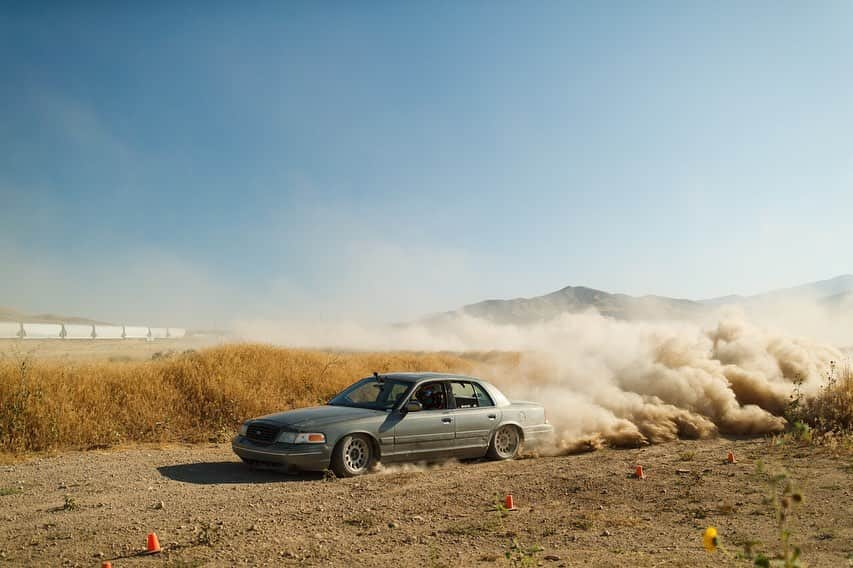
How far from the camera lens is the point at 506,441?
40.8ft

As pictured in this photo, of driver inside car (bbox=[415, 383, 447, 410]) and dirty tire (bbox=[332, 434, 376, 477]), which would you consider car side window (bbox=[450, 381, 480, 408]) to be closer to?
driver inside car (bbox=[415, 383, 447, 410])

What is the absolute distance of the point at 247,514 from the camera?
7.63 m

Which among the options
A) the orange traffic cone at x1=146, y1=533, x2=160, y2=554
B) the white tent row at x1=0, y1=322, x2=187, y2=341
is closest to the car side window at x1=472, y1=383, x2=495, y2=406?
the orange traffic cone at x1=146, y1=533, x2=160, y2=554

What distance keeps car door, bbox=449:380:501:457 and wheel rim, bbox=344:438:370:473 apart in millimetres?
1800

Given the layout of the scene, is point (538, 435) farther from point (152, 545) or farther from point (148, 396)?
point (148, 396)

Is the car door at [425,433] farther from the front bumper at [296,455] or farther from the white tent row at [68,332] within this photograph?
the white tent row at [68,332]

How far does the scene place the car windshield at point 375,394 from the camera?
11.3 m

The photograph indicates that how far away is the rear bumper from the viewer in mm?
12656

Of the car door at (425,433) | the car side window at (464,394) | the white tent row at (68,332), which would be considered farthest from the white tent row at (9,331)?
the car door at (425,433)

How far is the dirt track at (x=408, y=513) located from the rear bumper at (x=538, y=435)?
3.56ft

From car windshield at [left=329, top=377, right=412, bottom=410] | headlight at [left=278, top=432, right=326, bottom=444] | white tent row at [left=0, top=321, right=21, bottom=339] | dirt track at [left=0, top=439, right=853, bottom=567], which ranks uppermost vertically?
white tent row at [left=0, top=321, right=21, bottom=339]

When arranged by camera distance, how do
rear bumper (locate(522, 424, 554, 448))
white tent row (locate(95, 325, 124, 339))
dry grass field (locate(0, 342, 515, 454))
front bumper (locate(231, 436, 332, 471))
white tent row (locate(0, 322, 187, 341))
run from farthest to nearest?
white tent row (locate(95, 325, 124, 339)), white tent row (locate(0, 322, 187, 341)), dry grass field (locate(0, 342, 515, 454)), rear bumper (locate(522, 424, 554, 448)), front bumper (locate(231, 436, 332, 471))

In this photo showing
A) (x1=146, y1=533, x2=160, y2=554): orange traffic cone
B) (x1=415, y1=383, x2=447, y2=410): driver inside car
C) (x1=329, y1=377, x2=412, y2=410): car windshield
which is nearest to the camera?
(x1=146, y1=533, x2=160, y2=554): orange traffic cone

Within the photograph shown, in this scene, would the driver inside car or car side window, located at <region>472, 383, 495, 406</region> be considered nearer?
the driver inside car
